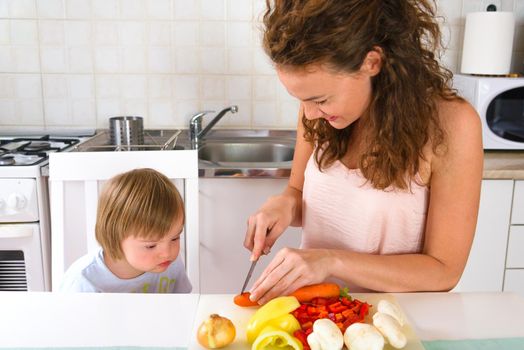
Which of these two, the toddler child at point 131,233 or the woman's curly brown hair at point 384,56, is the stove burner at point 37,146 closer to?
the toddler child at point 131,233

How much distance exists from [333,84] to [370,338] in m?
0.42

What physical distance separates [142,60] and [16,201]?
2.59 feet

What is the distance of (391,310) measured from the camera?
2.65 ft

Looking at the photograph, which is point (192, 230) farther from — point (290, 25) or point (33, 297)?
point (290, 25)

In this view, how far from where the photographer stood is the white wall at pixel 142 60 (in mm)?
2131

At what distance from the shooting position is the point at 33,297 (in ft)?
3.06

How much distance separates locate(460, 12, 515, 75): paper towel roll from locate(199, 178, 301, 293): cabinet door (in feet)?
2.88

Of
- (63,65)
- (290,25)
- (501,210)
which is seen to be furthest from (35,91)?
(501,210)

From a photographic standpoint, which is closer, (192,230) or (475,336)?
(475,336)

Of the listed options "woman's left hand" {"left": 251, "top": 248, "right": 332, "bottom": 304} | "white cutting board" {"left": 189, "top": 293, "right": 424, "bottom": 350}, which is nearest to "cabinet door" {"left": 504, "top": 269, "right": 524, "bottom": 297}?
"white cutting board" {"left": 189, "top": 293, "right": 424, "bottom": 350}

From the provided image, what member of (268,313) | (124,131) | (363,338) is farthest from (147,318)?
(124,131)

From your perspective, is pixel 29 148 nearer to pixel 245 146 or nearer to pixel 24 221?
pixel 24 221

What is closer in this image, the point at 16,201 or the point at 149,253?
the point at 149,253

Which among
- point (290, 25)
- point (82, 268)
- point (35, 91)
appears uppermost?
point (290, 25)
